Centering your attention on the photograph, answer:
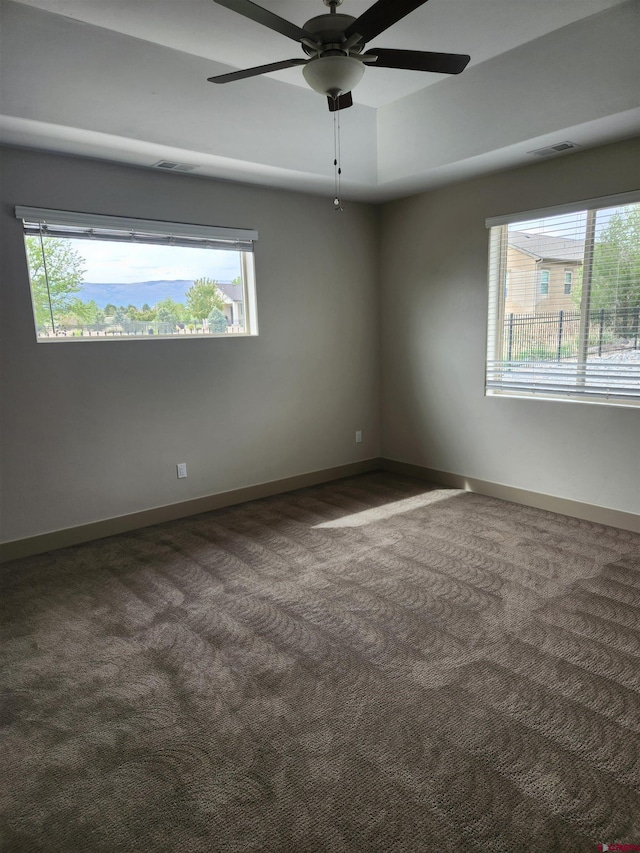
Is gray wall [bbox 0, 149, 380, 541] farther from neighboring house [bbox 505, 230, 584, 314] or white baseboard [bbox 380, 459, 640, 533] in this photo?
neighboring house [bbox 505, 230, 584, 314]

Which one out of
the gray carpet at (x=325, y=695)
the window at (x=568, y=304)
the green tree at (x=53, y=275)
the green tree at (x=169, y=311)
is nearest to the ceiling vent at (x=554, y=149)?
the window at (x=568, y=304)

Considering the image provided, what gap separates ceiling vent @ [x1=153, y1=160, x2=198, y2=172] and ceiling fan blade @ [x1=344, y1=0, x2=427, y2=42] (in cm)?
188

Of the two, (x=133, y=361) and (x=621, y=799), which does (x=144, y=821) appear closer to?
(x=621, y=799)

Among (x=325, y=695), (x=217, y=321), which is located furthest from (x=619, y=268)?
(x=325, y=695)

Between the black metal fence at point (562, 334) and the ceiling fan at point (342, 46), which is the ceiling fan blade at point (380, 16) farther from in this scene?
the black metal fence at point (562, 334)

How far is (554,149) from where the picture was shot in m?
3.52

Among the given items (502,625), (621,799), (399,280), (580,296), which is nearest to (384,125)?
(399,280)

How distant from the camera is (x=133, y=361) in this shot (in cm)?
379

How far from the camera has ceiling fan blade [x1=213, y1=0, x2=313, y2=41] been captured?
6.08 feet

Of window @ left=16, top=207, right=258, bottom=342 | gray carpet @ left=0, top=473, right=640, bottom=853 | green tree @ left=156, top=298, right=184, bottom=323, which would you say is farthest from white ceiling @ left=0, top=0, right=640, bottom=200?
gray carpet @ left=0, top=473, right=640, bottom=853

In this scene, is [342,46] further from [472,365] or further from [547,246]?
[472,365]

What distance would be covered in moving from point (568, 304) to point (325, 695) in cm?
314

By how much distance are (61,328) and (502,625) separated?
10.4 ft

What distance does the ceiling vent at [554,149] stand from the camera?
343cm
